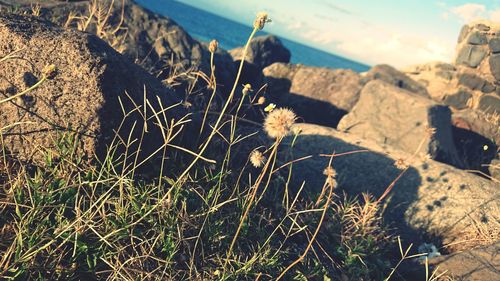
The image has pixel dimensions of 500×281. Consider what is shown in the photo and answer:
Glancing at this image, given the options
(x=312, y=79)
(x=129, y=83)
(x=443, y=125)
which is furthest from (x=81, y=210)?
(x=312, y=79)

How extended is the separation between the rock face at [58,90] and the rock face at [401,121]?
14.8ft

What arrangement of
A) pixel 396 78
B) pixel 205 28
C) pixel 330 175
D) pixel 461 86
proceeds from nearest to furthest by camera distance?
1. pixel 330 175
2. pixel 461 86
3. pixel 396 78
4. pixel 205 28

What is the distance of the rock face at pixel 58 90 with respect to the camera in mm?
2613

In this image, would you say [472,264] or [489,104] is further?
[489,104]

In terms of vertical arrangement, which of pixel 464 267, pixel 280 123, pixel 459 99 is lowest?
pixel 464 267

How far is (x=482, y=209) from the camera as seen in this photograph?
173 inches

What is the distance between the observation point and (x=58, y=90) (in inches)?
105

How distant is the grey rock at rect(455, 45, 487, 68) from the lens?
34.1 ft

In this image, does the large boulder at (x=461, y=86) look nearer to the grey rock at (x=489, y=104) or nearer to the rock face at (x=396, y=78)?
the grey rock at (x=489, y=104)

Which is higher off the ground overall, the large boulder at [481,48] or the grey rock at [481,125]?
the large boulder at [481,48]

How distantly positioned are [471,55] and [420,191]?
24.6 feet

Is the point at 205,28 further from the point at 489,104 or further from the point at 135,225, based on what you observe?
the point at 135,225

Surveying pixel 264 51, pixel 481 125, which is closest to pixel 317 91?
pixel 481 125

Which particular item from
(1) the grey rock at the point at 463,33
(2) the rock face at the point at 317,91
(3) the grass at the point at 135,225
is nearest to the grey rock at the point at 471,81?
(1) the grey rock at the point at 463,33
